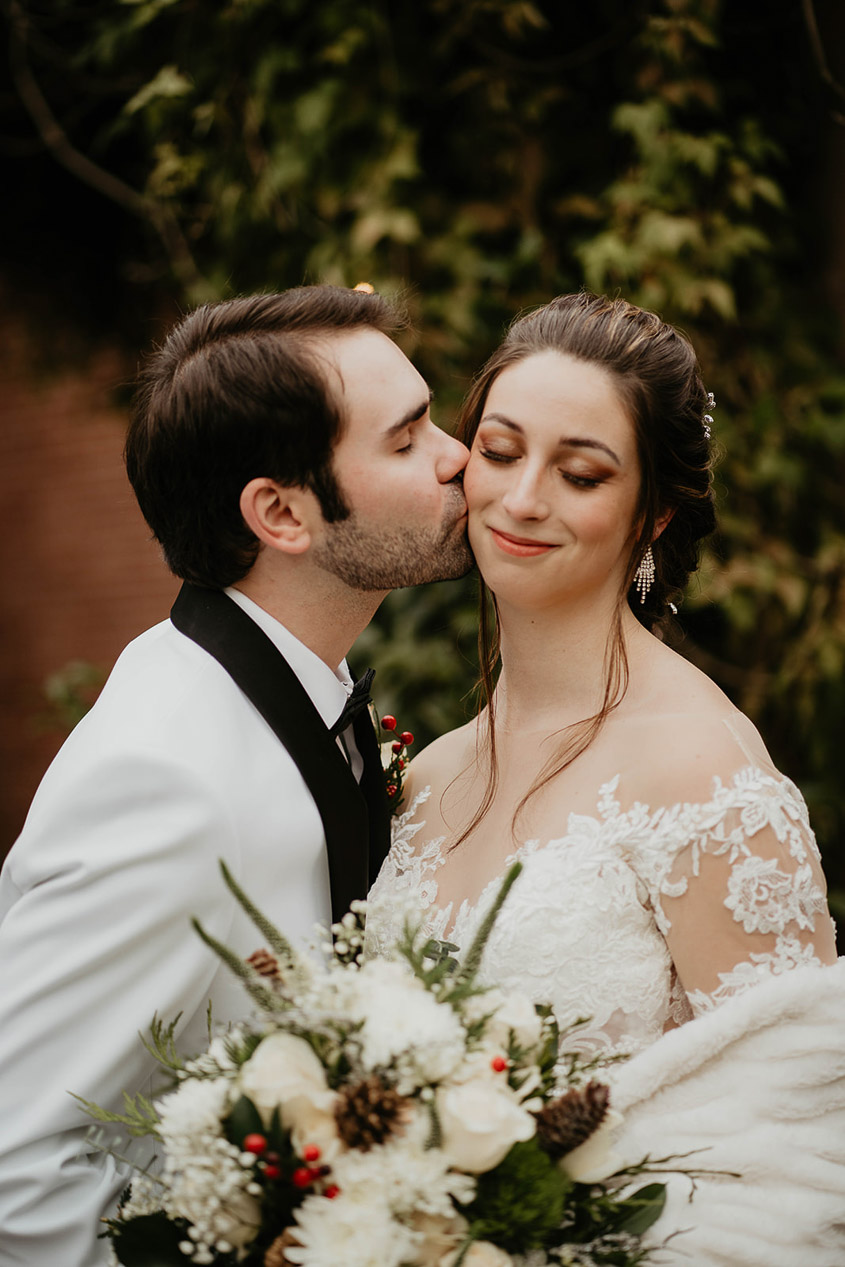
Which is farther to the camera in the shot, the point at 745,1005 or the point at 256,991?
the point at 745,1005

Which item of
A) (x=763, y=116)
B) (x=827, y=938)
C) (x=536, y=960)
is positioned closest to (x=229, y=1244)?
(x=536, y=960)

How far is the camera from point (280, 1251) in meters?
1.29

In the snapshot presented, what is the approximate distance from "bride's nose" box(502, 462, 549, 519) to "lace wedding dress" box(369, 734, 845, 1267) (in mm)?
509

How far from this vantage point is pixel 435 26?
13.6 feet

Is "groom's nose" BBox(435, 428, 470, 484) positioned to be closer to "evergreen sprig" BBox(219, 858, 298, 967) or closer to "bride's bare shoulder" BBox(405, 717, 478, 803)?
"bride's bare shoulder" BBox(405, 717, 478, 803)

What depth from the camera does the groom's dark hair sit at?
222 cm

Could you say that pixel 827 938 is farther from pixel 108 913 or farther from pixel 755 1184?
pixel 108 913

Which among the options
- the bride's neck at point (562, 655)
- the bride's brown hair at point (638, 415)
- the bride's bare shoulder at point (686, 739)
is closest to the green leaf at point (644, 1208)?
the bride's bare shoulder at point (686, 739)

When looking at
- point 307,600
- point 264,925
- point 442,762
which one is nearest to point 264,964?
point 264,925

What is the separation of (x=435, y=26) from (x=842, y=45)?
1.43m

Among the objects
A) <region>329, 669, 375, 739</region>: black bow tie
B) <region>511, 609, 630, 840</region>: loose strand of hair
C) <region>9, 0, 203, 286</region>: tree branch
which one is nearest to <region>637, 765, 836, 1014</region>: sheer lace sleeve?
<region>511, 609, 630, 840</region>: loose strand of hair

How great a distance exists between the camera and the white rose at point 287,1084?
1.28 meters

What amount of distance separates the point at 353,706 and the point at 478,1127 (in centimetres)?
107

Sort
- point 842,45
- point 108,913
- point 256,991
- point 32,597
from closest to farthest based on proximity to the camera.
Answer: point 256,991 → point 108,913 → point 842,45 → point 32,597
